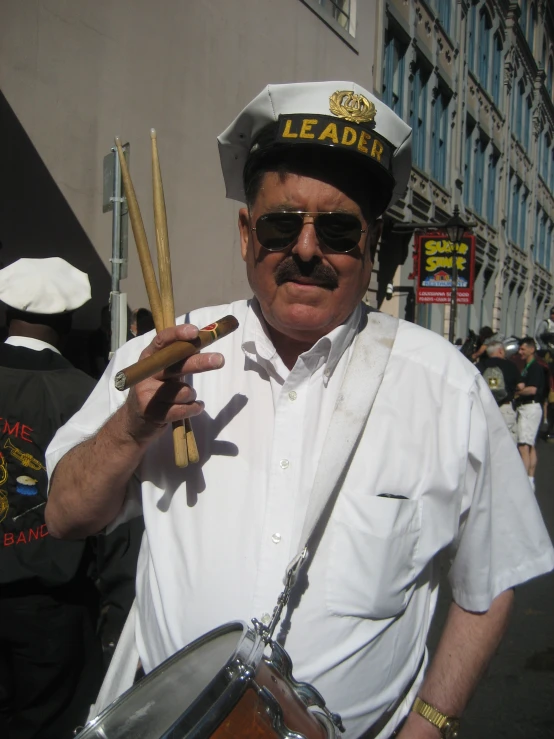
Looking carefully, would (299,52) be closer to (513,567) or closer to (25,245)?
(25,245)

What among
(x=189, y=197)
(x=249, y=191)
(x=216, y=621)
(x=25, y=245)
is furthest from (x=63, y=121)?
(x=216, y=621)

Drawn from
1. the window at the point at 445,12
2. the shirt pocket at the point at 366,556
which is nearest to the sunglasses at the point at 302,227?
the shirt pocket at the point at 366,556

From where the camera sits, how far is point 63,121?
23.1 ft

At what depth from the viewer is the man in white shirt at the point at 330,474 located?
1.49 m

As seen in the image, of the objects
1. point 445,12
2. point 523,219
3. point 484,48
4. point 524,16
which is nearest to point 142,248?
point 445,12

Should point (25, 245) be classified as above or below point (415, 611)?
above

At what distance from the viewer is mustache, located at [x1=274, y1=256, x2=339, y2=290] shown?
64.2 inches

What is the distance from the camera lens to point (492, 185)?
25500 millimetres

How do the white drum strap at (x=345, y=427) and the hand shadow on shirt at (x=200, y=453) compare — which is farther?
the hand shadow on shirt at (x=200, y=453)

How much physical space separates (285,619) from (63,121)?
6.72 m

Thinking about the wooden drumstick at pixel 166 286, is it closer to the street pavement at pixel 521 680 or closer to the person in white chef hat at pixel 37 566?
the person in white chef hat at pixel 37 566

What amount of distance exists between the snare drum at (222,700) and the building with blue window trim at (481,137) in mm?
14672

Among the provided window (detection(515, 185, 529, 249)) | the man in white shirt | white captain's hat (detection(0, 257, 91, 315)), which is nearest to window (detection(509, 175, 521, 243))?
window (detection(515, 185, 529, 249))

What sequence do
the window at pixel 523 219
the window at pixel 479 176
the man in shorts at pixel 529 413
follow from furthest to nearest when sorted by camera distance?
1. the window at pixel 523 219
2. the window at pixel 479 176
3. the man in shorts at pixel 529 413
